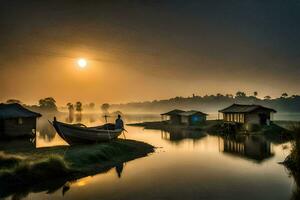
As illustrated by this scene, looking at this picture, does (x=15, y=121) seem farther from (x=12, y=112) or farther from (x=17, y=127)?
(x=12, y=112)

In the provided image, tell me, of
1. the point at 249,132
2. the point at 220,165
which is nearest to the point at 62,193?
the point at 220,165

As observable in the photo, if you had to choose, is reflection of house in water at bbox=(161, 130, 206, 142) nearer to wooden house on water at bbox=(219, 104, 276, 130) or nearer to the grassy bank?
wooden house on water at bbox=(219, 104, 276, 130)

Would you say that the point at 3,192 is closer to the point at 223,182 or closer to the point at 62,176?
the point at 62,176

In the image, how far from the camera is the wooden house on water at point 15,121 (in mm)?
42625

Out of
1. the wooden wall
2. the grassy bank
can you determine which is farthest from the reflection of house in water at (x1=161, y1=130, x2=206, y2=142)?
the grassy bank

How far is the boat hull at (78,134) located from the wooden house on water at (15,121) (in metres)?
16.5

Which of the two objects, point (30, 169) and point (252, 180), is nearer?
point (30, 169)

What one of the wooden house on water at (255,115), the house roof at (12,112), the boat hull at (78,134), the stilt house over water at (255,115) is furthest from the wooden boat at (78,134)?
the stilt house over water at (255,115)

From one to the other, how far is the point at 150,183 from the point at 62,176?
6187 millimetres

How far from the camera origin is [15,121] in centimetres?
4409

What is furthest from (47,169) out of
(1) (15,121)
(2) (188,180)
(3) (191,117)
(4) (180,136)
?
(3) (191,117)

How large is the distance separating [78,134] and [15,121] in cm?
1889

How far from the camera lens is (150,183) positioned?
20.0 metres

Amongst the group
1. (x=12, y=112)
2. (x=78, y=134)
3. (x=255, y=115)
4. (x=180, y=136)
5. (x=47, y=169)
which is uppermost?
(x=12, y=112)
